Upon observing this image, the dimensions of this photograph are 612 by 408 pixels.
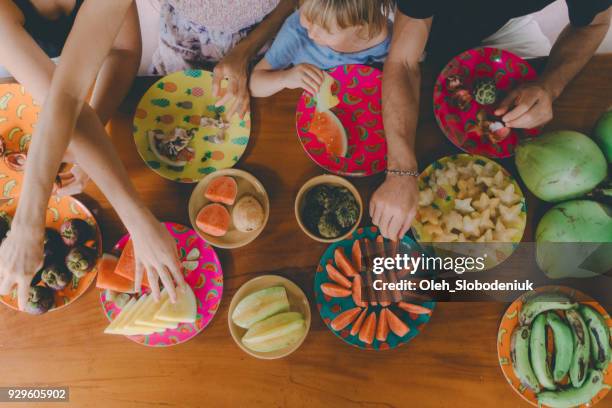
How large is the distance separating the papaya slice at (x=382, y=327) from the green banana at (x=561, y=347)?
49cm

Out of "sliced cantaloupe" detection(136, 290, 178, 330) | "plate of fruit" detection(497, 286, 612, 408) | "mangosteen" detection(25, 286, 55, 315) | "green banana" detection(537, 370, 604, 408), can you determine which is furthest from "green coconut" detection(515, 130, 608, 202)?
"mangosteen" detection(25, 286, 55, 315)

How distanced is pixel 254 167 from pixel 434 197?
59 centimetres

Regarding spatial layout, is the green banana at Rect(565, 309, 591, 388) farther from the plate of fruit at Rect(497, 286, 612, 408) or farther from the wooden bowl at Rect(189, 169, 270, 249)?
the wooden bowl at Rect(189, 169, 270, 249)

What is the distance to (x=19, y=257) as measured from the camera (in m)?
0.94

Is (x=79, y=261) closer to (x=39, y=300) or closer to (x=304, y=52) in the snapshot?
(x=39, y=300)

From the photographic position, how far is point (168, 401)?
112cm

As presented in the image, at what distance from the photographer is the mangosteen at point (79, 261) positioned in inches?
43.6

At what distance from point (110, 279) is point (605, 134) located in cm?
156

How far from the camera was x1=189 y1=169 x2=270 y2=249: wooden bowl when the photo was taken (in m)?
1.16

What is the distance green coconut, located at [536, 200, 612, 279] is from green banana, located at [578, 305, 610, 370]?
0.11m

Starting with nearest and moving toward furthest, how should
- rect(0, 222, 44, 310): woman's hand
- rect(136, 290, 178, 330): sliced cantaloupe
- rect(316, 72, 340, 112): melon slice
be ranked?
rect(0, 222, 44, 310): woman's hand, rect(136, 290, 178, 330): sliced cantaloupe, rect(316, 72, 340, 112): melon slice

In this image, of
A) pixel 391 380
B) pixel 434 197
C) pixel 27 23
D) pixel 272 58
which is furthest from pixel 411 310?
pixel 27 23

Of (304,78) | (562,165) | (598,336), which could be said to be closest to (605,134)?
(562,165)

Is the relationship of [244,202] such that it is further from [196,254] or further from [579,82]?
[579,82]
